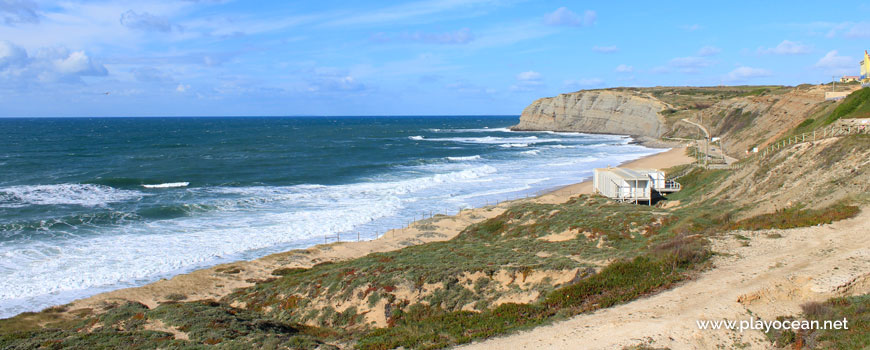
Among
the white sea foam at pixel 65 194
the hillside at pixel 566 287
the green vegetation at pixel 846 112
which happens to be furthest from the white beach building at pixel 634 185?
the white sea foam at pixel 65 194

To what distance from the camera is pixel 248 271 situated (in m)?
24.5

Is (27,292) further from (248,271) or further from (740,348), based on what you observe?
(740,348)

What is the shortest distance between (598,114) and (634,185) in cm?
10300

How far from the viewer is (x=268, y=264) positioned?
25547 millimetres

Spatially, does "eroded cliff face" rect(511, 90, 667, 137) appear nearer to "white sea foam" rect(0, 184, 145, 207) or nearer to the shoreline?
the shoreline

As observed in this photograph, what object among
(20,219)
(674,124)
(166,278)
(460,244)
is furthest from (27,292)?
(674,124)

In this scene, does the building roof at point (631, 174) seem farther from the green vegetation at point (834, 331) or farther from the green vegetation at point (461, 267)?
the green vegetation at point (834, 331)

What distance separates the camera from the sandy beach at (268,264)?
→ 21219 mm

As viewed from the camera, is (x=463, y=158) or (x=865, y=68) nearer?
(x=865, y=68)

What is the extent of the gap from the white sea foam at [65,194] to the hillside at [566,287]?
81.6ft

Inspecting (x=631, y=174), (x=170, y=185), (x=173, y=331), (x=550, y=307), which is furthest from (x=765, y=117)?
(x=173, y=331)

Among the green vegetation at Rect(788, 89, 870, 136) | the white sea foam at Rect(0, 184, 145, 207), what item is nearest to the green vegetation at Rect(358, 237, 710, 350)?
the green vegetation at Rect(788, 89, 870, 136)

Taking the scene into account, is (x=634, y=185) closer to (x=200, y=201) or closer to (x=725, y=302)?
(x=725, y=302)

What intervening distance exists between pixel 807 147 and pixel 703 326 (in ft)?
73.3
